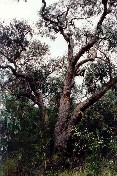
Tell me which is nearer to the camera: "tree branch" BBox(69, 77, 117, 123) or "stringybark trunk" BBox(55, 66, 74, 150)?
"stringybark trunk" BBox(55, 66, 74, 150)

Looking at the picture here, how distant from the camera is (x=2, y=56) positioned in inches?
1014

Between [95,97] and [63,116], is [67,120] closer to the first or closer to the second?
[63,116]

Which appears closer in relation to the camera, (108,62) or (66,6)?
(108,62)

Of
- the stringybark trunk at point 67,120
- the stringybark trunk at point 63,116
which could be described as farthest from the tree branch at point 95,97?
the stringybark trunk at point 63,116

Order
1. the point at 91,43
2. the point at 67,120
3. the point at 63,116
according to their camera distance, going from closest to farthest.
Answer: the point at 63,116
the point at 67,120
the point at 91,43

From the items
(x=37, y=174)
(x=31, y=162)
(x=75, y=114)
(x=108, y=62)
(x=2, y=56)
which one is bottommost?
(x=37, y=174)

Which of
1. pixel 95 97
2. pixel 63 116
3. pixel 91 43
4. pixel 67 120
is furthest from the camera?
pixel 91 43

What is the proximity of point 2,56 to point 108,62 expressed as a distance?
801 cm

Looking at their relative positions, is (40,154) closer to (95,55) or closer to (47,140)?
(47,140)

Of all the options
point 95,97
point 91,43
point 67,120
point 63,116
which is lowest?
point 67,120

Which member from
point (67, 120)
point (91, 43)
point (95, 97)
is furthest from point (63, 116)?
point (91, 43)

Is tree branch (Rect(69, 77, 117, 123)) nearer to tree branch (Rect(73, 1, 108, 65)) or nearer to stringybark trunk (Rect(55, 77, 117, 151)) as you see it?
stringybark trunk (Rect(55, 77, 117, 151))

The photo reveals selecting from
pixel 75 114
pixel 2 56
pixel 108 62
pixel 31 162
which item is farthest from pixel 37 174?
pixel 2 56

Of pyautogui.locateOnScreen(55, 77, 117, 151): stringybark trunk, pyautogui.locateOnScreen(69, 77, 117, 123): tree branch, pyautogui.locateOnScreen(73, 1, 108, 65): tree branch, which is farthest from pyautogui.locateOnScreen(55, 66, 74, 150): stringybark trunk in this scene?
pyautogui.locateOnScreen(73, 1, 108, 65): tree branch
